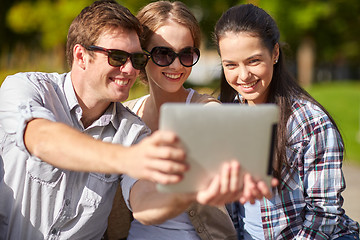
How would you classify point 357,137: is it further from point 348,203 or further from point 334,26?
point 334,26

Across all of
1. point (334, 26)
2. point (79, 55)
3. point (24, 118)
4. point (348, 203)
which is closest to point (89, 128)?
point (79, 55)

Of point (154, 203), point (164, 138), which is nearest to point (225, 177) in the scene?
point (164, 138)

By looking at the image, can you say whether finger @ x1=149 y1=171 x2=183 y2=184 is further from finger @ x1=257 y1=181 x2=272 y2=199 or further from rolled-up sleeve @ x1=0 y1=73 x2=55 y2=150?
rolled-up sleeve @ x1=0 y1=73 x2=55 y2=150

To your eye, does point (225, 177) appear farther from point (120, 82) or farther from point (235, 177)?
point (120, 82)

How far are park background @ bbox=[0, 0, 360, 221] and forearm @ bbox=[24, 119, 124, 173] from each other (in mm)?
2326

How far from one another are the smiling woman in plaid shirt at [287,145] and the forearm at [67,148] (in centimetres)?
135

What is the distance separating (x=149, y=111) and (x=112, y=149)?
1651mm

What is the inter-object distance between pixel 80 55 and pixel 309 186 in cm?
151

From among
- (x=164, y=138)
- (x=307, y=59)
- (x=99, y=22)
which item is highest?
(x=99, y=22)

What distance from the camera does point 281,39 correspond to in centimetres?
1783

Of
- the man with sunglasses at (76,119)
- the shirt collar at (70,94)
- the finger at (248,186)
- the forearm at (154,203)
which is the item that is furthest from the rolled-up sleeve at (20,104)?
the finger at (248,186)

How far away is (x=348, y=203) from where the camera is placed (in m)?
5.90

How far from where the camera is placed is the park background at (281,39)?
10.3 meters

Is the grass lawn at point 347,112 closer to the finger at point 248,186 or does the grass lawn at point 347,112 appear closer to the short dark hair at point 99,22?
the short dark hair at point 99,22
